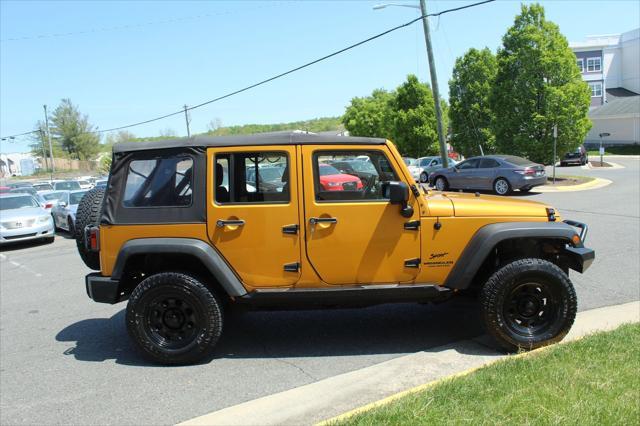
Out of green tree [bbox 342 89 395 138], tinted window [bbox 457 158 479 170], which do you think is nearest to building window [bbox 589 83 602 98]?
green tree [bbox 342 89 395 138]

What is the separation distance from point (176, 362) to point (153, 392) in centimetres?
49

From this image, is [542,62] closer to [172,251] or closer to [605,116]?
[172,251]

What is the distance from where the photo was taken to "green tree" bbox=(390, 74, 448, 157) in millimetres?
34594

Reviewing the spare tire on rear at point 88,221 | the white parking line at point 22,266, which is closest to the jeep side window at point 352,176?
the spare tire on rear at point 88,221

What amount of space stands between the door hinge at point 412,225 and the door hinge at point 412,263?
0.89ft

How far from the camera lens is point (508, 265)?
4.54 m

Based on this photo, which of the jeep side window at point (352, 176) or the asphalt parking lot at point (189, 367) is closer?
the asphalt parking lot at point (189, 367)

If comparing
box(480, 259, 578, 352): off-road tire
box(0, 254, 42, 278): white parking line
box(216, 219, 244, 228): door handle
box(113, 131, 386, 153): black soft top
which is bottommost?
box(0, 254, 42, 278): white parking line

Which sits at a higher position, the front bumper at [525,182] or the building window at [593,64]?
the building window at [593,64]

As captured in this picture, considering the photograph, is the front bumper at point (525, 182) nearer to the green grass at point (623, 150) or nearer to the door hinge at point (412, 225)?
Result: the door hinge at point (412, 225)

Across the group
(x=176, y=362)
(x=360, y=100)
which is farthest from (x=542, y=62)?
(x=360, y=100)

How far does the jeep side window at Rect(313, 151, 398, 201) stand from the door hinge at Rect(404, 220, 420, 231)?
1.04 feet

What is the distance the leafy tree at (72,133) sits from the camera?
87.9m

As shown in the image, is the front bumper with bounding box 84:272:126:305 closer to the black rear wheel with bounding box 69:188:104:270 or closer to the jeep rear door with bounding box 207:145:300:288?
the black rear wheel with bounding box 69:188:104:270
